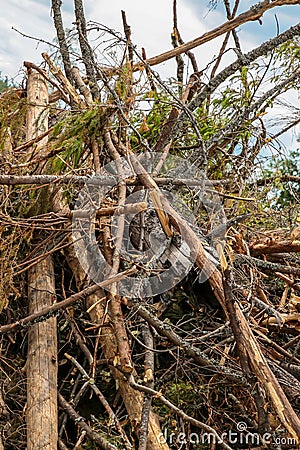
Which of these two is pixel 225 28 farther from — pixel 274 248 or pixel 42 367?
pixel 42 367

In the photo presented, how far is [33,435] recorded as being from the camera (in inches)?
61.4

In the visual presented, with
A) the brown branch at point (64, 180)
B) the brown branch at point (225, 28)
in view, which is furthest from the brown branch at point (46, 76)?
the brown branch at point (64, 180)

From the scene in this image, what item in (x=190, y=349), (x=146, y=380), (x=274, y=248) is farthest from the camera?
(x=274, y=248)

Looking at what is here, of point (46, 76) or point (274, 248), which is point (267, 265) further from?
point (46, 76)

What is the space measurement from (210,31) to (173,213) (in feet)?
4.04

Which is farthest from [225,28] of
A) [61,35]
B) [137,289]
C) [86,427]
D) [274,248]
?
[86,427]

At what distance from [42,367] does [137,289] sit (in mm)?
379

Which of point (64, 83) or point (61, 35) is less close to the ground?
point (61, 35)

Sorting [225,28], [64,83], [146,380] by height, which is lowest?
[146,380]

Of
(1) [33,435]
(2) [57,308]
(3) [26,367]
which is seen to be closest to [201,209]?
(2) [57,308]

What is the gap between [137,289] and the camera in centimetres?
174

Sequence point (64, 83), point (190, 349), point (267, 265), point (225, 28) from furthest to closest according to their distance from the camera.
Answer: point (225, 28)
point (64, 83)
point (267, 265)
point (190, 349)

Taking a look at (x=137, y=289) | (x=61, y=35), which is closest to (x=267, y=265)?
(x=137, y=289)

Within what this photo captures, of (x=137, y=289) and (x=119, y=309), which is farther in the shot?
(x=137, y=289)
